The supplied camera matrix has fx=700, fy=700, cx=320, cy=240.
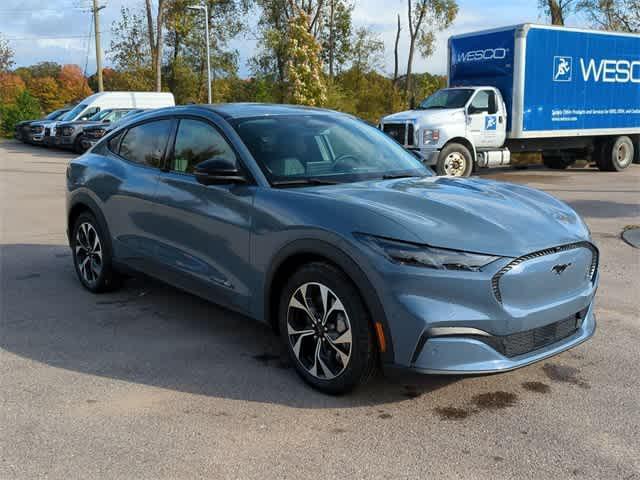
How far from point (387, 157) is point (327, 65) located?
42.0 metres

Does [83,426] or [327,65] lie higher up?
[327,65]

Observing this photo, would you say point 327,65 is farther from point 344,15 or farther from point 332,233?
point 332,233

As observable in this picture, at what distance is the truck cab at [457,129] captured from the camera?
49.9 ft

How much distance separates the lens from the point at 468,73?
1700cm

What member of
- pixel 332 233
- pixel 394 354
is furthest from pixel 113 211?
pixel 394 354

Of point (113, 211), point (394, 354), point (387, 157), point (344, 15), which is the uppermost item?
point (344, 15)

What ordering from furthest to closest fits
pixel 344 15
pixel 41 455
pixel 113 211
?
pixel 344 15 → pixel 113 211 → pixel 41 455

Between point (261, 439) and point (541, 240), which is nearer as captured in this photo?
point (261, 439)

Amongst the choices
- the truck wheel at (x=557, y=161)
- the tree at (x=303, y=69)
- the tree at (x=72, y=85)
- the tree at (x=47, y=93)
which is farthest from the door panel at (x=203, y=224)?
the tree at (x=72, y=85)

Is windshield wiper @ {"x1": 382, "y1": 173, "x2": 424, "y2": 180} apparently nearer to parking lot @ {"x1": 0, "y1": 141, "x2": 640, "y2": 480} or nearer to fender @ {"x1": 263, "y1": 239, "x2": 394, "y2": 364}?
fender @ {"x1": 263, "y1": 239, "x2": 394, "y2": 364}

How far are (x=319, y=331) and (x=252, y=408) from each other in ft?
1.81

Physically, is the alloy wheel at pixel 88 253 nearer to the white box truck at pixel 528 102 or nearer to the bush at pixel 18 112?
the white box truck at pixel 528 102

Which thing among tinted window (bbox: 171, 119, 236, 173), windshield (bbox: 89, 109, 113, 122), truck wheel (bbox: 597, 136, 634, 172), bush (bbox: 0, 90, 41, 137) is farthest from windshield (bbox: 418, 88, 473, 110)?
bush (bbox: 0, 90, 41, 137)

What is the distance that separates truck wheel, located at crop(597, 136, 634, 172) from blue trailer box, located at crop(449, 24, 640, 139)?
303 millimetres
